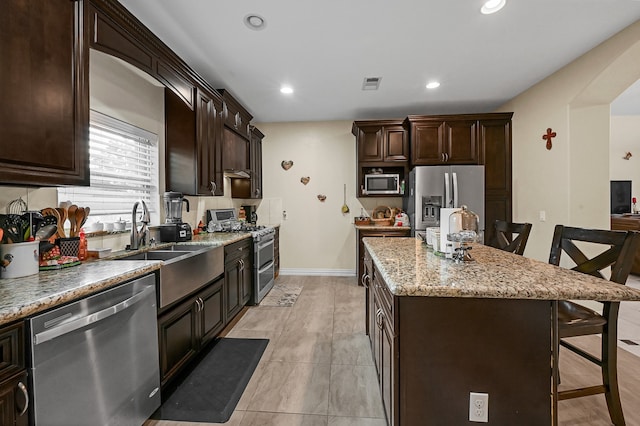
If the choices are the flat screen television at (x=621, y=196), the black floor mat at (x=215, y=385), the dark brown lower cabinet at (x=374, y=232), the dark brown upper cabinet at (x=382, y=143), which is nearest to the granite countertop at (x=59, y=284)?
the black floor mat at (x=215, y=385)

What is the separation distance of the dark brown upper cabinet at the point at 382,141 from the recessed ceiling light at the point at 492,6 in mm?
2198

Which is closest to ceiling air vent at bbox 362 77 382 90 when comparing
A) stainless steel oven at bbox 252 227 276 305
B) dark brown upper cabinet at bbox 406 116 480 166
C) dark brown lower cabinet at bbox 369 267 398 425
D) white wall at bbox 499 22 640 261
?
dark brown upper cabinet at bbox 406 116 480 166

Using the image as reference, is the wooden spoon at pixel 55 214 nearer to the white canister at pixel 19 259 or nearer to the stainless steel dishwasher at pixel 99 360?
the white canister at pixel 19 259

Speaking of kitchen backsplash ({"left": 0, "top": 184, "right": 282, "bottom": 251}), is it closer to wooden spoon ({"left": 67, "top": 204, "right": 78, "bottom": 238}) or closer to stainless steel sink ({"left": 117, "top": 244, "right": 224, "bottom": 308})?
wooden spoon ({"left": 67, "top": 204, "right": 78, "bottom": 238})

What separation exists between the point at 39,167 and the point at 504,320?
2.21m

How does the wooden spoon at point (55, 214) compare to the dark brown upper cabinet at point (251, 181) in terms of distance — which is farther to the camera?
the dark brown upper cabinet at point (251, 181)

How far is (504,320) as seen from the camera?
1161 millimetres

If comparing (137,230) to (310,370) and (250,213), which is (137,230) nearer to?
(310,370)

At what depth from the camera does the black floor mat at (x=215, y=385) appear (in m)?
1.75

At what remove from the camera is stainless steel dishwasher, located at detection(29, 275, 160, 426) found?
108 centimetres

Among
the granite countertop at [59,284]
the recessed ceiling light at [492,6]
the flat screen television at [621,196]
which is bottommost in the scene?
the granite countertop at [59,284]

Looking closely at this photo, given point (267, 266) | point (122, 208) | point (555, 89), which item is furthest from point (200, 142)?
point (555, 89)

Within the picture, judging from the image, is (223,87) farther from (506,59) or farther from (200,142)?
(506,59)

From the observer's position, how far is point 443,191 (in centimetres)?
402
